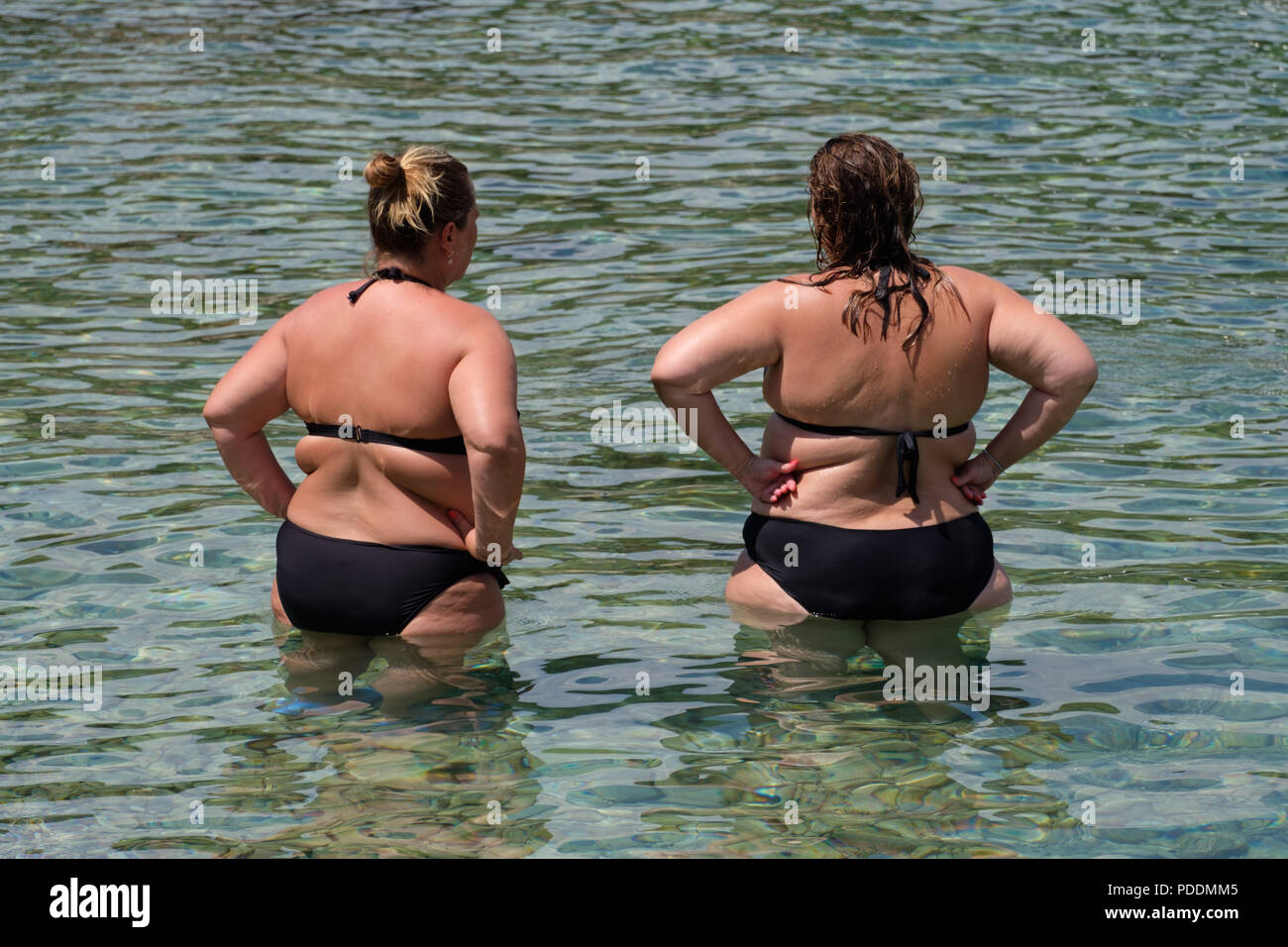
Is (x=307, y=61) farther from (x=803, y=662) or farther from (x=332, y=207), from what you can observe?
(x=803, y=662)

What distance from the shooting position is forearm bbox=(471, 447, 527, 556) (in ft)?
15.4

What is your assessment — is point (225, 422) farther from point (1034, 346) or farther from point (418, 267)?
point (1034, 346)

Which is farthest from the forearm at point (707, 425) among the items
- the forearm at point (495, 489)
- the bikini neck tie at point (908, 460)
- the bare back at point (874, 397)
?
the forearm at point (495, 489)

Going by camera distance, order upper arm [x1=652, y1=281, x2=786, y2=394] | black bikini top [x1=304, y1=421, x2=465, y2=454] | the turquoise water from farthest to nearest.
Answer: upper arm [x1=652, y1=281, x2=786, y2=394] → black bikini top [x1=304, y1=421, x2=465, y2=454] → the turquoise water

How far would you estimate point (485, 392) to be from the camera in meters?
4.68

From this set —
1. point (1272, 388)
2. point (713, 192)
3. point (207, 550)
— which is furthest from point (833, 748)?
point (713, 192)

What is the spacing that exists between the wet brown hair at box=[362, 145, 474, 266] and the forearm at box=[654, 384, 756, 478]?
895mm

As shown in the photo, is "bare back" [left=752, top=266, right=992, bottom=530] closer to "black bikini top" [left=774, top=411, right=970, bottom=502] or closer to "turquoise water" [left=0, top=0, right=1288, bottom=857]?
"black bikini top" [left=774, top=411, right=970, bottom=502]

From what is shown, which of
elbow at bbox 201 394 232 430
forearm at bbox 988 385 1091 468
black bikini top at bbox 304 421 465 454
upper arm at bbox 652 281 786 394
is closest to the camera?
black bikini top at bbox 304 421 465 454

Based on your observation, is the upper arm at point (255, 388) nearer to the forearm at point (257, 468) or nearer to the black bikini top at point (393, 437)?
the forearm at point (257, 468)

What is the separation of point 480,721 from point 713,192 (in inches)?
314

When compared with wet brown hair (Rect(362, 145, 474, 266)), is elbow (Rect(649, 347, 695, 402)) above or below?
below

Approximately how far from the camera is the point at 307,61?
16188 mm

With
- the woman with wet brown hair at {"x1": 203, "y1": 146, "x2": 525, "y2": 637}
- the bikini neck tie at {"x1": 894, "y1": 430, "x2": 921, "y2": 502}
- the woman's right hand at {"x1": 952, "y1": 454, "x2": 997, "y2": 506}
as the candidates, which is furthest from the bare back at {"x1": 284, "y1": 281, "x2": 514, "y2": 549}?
the woman's right hand at {"x1": 952, "y1": 454, "x2": 997, "y2": 506}
